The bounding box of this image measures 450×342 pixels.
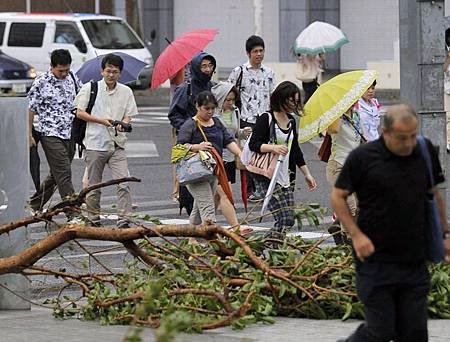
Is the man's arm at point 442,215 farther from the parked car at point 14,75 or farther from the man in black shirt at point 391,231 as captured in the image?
the parked car at point 14,75

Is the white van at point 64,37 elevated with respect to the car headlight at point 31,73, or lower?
elevated

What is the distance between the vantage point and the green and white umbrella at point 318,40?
25.2 meters

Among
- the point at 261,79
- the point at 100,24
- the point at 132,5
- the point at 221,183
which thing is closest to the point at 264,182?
the point at 221,183

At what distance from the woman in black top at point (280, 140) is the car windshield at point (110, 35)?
21783 millimetres

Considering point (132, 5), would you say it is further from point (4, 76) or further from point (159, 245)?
point (159, 245)

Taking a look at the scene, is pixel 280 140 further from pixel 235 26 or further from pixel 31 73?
pixel 235 26

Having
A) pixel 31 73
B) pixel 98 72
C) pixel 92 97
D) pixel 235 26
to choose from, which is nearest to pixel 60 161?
pixel 92 97

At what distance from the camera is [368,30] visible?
A: 125ft

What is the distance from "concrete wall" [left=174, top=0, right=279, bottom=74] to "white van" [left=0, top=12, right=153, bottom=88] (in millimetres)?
5395

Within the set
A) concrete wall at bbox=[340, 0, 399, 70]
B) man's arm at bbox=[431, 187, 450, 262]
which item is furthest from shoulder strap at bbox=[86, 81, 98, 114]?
concrete wall at bbox=[340, 0, 399, 70]

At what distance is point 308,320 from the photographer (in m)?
9.25

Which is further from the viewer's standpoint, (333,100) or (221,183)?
(221,183)

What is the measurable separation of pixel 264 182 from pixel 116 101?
2773mm

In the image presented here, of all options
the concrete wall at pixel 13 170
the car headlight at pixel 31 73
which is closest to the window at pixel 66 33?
the car headlight at pixel 31 73
